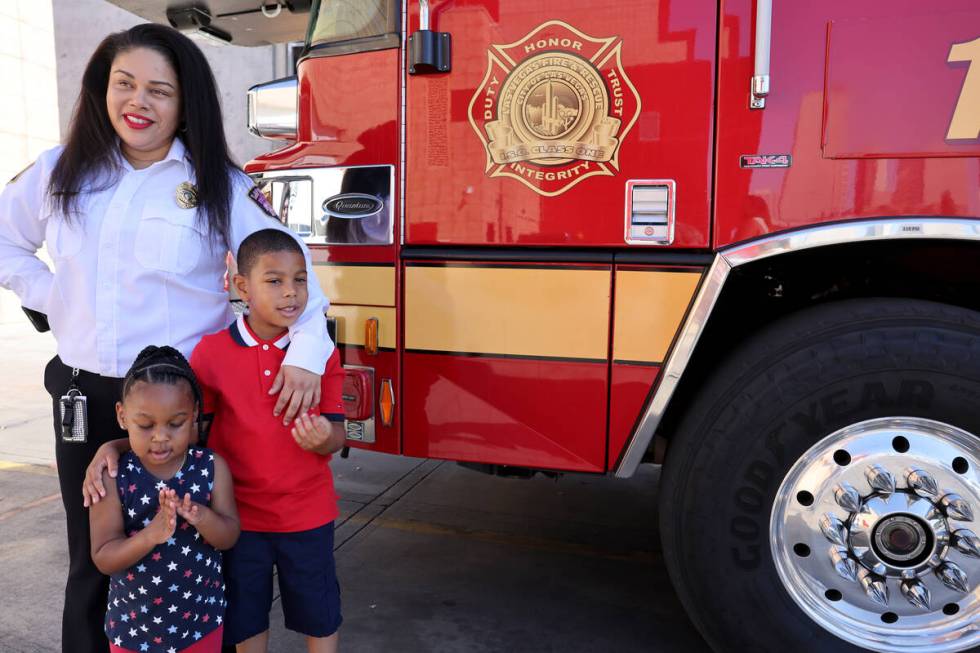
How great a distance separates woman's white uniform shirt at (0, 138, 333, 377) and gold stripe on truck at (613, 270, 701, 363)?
83cm

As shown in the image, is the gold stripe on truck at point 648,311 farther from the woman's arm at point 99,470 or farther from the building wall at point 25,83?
the building wall at point 25,83

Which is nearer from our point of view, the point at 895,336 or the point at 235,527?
the point at 235,527

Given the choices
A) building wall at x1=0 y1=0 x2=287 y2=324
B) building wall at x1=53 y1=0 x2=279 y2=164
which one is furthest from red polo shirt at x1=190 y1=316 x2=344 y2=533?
building wall at x1=53 y1=0 x2=279 y2=164

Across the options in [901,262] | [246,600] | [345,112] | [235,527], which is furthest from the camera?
[345,112]

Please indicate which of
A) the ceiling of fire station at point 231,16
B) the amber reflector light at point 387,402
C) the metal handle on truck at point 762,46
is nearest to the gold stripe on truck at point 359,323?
the amber reflector light at point 387,402

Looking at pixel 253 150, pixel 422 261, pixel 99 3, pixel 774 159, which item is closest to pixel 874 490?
pixel 774 159

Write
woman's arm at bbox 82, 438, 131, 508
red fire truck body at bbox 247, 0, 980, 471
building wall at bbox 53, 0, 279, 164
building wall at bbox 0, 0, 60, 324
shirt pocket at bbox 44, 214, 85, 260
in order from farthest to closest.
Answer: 1. building wall at bbox 53, 0, 279, 164
2. building wall at bbox 0, 0, 60, 324
3. red fire truck body at bbox 247, 0, 980, 471
4. shirt pocket at bbox 44, 214, 85, 260
5. woman's arm at bbox 82, 438, 131, 508

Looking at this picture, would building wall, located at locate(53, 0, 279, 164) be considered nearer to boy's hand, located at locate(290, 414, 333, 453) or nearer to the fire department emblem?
the fire department emblem

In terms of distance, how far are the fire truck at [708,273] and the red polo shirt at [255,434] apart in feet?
1.70

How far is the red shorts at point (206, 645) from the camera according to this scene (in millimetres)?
1791

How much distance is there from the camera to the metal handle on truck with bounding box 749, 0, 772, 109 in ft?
6.35

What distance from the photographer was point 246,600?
76.6 inches

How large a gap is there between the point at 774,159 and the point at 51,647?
2727mm

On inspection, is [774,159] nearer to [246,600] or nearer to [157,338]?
[157,338]
